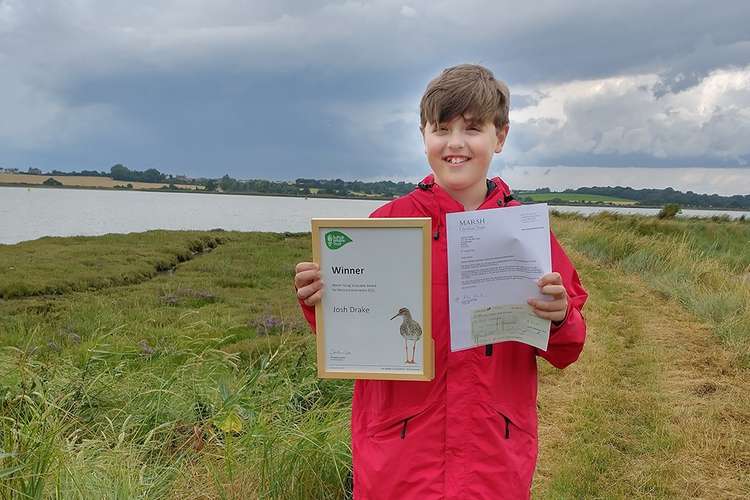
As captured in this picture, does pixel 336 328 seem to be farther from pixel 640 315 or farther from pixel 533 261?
pixel 640 315

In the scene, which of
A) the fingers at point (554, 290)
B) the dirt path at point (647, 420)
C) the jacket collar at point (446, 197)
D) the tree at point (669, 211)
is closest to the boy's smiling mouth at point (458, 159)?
the jacket collar at point (446, 197)

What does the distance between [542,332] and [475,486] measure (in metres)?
0.57

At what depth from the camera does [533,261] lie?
2111mm

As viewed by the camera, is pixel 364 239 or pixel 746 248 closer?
pixel 364 239

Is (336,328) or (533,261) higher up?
(533,261)

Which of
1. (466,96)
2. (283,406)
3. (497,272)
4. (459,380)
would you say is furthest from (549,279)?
(283,406)

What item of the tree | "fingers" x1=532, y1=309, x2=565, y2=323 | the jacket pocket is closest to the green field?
the jacket pocket

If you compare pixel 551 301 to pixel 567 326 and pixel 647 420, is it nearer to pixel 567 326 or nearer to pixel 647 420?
pixel 567 326

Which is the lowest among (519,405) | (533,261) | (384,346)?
(519,405)

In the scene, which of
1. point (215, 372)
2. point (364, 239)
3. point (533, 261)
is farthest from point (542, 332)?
point (215, 372)

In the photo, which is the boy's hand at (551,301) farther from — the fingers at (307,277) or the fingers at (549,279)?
the fingers at (307,277)

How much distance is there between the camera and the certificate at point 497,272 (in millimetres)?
2090

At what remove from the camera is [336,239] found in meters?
2.21

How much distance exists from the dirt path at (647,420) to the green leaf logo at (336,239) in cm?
337
